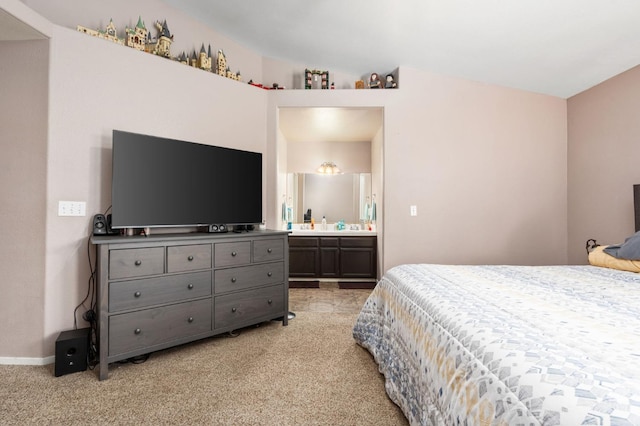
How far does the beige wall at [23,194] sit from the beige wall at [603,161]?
4.69 m

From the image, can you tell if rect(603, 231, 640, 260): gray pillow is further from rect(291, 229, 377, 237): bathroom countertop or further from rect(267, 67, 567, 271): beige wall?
rect(291, 229, 377, 237): bathroom countertop

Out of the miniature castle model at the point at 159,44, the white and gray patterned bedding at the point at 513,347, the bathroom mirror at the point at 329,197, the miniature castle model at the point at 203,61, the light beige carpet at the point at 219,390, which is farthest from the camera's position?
the bathroom mirror at the point at 329,197

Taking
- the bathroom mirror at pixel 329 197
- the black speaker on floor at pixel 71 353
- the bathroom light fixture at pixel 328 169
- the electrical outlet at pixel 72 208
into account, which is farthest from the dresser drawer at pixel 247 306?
the bathroom light fixture at pixel 328 169

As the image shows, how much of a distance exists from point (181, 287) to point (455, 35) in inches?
123

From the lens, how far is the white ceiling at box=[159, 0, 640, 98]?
242 centimetres

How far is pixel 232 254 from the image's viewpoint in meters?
2.64

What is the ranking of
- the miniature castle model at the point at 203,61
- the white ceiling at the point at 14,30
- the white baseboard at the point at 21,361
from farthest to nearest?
1. the miniature castle model at the point at 203,61
2. the white baseboard at the point at 21,361
3. the white ceiling at the point at 14,30

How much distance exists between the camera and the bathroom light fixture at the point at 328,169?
5.54 metres

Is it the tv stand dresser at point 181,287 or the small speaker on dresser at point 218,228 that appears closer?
the tv stand dresser at point 181,287

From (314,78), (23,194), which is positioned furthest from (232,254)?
(314,78)

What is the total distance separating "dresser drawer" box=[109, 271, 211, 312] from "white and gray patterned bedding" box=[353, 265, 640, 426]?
1421mm

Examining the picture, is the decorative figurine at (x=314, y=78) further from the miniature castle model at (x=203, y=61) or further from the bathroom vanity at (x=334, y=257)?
the bathroom vanity at (x=334, y=257)

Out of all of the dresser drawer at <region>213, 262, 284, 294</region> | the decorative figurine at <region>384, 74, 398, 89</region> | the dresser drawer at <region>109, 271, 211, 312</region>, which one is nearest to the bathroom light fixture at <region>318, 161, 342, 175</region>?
the decorative figurine at <region>384, 74, 398, 89</region>

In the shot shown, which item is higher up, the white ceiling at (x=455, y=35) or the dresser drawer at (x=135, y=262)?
the white ceiling at (x=455, y=35)
